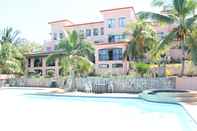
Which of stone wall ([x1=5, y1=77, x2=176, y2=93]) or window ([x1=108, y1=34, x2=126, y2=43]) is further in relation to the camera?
window ([x1=108, y1=34, x2=126, y2=43])

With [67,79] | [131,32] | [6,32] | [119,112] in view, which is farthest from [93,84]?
[6,32]

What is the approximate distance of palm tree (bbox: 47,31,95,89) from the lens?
23391mm

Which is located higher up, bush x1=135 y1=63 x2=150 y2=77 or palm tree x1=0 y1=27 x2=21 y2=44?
palm tree x1=0 y1=27 x2=21 y2=44

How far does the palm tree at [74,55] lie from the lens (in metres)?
23.4

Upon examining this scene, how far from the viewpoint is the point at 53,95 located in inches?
804

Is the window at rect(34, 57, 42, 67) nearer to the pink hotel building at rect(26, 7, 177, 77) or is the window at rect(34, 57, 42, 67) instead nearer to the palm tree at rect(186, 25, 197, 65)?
the pink hotel building at rect(26, 7, 177, 77)

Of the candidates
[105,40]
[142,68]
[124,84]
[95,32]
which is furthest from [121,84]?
[95,32]

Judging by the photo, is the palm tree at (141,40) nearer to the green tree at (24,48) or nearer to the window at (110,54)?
the window at (110,54)

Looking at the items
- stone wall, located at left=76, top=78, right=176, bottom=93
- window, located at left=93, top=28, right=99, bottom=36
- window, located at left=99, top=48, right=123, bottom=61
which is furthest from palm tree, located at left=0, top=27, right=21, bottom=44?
stone wall, located at left=76, top=78, right=176, bottom=93

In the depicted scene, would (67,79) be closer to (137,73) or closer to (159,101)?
(137,73)

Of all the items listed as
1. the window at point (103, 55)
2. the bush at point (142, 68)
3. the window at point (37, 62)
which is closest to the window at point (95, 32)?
the window at point (103, 55)

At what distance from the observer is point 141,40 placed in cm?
2591

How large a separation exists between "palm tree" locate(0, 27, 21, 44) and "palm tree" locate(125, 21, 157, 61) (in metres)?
20.8

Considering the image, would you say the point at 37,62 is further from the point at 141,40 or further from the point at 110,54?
the point at 141,40
